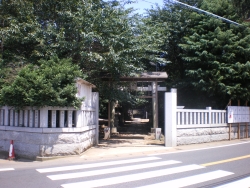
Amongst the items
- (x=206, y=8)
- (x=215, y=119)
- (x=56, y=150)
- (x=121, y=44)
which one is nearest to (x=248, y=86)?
(x=215, y=119)

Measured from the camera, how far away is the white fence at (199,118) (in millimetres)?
12974

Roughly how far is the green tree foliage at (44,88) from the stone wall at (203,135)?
18.6 feet

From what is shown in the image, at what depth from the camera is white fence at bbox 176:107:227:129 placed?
13.0 meters

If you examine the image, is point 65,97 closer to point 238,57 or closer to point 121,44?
point 121,44

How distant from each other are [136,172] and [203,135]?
744 centimetres

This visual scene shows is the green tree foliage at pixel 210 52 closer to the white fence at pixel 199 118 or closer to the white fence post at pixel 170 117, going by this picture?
the white fence at pixel 199 118

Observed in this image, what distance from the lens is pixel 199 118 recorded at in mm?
13938

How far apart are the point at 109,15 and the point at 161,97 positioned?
919cm

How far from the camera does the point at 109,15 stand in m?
12.0

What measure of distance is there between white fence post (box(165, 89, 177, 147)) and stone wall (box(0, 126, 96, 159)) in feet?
13.2

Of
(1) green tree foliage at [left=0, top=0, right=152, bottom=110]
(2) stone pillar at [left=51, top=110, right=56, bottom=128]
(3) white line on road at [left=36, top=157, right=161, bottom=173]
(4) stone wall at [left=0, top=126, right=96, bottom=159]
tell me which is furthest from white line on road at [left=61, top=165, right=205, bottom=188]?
(1) green tree foliage at [left=0, top=0, right=152, bottom=110]

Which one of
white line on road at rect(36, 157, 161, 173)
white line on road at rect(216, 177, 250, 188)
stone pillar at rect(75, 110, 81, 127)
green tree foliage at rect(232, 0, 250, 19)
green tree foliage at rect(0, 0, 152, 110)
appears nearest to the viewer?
white line on road at rect(216, 177, 250, 188)

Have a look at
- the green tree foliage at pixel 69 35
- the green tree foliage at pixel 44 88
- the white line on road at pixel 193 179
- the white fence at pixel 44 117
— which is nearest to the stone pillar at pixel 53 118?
the white fence at pixel 44 117

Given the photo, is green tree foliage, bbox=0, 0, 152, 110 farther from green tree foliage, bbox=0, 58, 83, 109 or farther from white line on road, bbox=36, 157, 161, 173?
white line on road, bbox=36, 157, 161, 173
